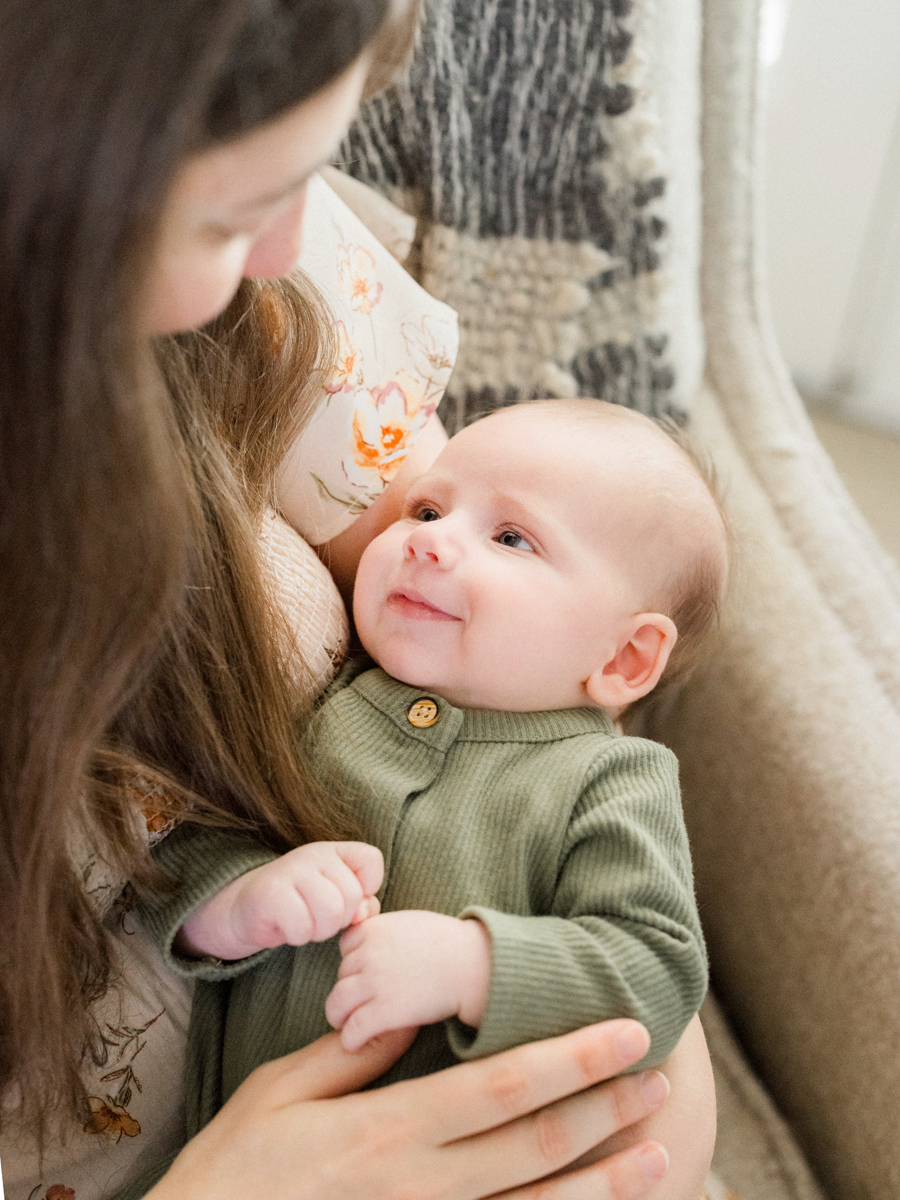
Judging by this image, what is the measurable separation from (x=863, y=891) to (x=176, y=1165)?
0.55m

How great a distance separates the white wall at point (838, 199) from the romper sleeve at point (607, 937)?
1.65 m

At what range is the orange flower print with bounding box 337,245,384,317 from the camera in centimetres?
82

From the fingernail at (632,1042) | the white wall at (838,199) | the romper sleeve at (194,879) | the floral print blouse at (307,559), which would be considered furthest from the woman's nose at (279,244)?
the white wall at (838,199)

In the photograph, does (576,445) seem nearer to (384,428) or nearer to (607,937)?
(384,428)

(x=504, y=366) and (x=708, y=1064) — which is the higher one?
(x=504, y=366)

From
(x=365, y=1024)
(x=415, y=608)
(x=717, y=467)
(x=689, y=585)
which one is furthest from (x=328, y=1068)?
(x=717, y=467)

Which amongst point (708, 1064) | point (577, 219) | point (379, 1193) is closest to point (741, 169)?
point (577, 219)

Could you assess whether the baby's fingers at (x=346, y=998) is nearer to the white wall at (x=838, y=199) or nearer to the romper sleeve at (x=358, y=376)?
the romper sleeve at (x=358, y=376)

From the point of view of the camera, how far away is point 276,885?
0.62 m

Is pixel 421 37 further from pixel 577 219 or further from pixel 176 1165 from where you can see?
pixel 176 1165

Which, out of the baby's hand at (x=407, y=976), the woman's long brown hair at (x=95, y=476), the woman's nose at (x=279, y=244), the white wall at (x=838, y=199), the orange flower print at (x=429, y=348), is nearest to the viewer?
the woman's long brown hair at (x=95, y=476)

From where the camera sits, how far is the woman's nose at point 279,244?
488 mm

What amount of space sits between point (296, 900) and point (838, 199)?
187 cm

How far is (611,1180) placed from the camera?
63cm
